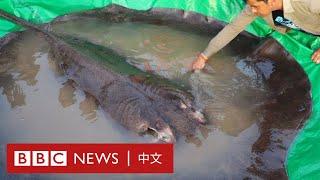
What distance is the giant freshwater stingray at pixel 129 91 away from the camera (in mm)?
3402

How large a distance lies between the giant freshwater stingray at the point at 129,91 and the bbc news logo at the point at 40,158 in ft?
1.77

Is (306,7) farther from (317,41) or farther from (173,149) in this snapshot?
(173,149)

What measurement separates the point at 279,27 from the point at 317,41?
0.41 meters

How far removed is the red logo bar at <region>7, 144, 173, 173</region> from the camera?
3242 millimetres

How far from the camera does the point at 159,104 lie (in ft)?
11.4

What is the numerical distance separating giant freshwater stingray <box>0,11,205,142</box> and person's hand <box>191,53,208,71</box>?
0.37 meters

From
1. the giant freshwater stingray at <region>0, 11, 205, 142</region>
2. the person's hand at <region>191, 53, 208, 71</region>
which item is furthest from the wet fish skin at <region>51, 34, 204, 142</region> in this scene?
the person's hand at <region>191, 53, 208, 71</region>

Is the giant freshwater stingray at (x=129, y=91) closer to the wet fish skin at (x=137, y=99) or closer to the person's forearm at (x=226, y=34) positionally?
the wet fish skin at (x=137, y=99)

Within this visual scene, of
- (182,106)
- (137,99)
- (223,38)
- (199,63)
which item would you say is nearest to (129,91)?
(137,99)

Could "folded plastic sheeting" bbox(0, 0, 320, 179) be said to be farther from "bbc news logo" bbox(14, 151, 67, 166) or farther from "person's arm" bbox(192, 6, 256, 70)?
"bbc news logo" bbox(14, 151, 67, 166)

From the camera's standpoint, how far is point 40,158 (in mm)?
3367

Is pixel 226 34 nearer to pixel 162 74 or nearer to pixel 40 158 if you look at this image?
pixel 162 74

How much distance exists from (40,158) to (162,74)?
4.36 ft

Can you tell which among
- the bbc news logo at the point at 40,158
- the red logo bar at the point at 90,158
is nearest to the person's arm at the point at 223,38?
the red logo bar at the point at 90,158
